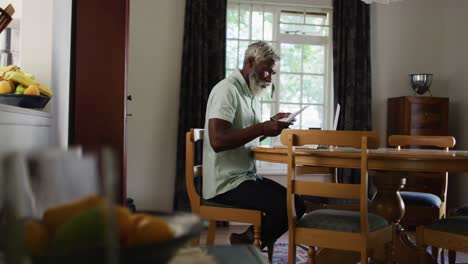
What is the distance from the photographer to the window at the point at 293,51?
4.63 m

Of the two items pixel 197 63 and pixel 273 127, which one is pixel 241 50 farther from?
pixel 273 127

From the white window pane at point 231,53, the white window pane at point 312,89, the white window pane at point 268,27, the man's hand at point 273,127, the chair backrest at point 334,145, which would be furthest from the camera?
the white window pane at point 312,89

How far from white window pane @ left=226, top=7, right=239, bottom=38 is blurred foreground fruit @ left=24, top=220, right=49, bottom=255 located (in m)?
4.33

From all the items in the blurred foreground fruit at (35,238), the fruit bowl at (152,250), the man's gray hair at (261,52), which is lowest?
the fruit bowl at (152,250)

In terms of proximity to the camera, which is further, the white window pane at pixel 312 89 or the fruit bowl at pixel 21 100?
the white window pane at pixel 312 89

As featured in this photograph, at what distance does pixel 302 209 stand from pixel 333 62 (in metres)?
2.57

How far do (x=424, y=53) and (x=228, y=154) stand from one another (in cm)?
345

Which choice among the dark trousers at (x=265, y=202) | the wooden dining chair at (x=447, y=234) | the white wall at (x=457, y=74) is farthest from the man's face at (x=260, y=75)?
the white wall at (x=457, y=74)

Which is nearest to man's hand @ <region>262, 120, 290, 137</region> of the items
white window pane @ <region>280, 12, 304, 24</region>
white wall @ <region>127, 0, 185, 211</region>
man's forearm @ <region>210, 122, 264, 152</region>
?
man's forearm @ <region>210, 122, 264, 152</region>

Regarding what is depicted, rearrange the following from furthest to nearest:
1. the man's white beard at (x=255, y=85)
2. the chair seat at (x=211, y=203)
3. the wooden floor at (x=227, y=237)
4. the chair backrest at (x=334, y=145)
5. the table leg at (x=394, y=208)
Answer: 1. the wooden floor at (x=227, y=237)
2. the man's white beard at (x=255, y=85)
3. the table leg at (x=394, y=208)
4. the chair seat at (x=211, y=203)
5. the chair backrest at (x=334, y=145)

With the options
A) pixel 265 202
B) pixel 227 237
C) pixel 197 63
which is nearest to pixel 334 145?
pixel 265 202

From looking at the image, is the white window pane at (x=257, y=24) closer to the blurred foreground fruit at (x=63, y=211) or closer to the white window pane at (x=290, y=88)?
the white window pane at (x=290, y=88)

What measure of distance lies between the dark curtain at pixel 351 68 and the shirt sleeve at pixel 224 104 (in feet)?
8.20

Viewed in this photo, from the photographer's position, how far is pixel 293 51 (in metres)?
4.77
